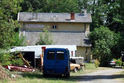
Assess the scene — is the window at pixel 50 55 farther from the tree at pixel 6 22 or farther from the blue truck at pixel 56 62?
the tree at pixel 6 22

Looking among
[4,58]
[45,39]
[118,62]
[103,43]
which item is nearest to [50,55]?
[4,58]

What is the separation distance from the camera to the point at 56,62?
2909 centimetres

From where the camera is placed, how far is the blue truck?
95.1ft

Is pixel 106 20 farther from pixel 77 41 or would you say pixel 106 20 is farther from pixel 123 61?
pixel 123 61

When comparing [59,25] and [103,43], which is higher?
[59,25]

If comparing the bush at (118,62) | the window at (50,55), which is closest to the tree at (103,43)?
the bush at (118,62)

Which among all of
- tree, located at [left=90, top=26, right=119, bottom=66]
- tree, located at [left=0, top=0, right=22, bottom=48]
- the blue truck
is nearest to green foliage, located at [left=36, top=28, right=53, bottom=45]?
tree, located at [left=90, top=26, right=119, bottom=66]

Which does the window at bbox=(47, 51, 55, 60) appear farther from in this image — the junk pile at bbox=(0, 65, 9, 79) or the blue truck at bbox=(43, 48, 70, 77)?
the junk pile at bbox=(0, 65, 9, 79)

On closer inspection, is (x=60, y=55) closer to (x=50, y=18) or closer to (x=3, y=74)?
(x=3, y=74)

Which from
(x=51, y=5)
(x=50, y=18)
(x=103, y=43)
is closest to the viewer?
(x=103, y=43)

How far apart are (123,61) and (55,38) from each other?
509 inches

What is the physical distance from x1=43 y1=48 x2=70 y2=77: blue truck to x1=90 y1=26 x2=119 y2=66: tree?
2389 cm

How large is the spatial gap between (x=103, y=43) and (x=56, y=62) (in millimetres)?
26602

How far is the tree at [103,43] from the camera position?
53.3 m
